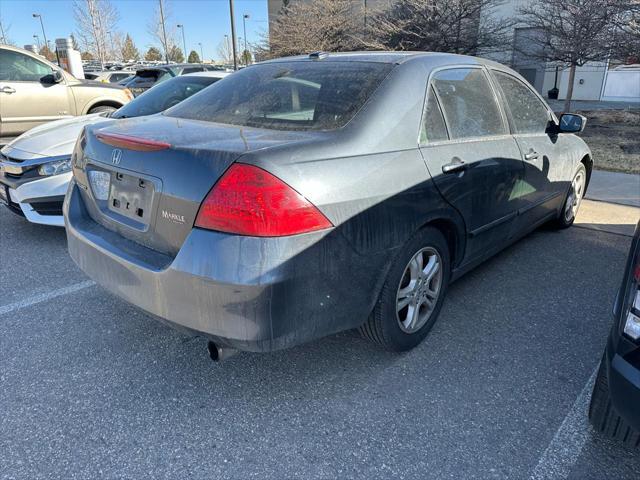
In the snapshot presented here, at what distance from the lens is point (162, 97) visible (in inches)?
218

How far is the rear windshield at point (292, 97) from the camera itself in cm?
245

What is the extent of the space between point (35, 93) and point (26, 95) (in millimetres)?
134

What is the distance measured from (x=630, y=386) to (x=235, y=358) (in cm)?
187

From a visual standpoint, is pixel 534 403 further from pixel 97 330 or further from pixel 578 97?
pixel 578 97

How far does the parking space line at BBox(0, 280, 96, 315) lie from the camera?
10.6ft

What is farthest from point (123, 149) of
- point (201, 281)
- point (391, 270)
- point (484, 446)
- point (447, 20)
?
point (447, 20)

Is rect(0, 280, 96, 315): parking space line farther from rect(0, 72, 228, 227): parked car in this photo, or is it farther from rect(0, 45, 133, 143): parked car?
rect(0, 45, 133, 143): parked car

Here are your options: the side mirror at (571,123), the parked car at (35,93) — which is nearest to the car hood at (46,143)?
the parked car at (35,93)

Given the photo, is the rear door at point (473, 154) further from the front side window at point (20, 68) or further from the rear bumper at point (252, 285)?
the front side window at point (20, 68)

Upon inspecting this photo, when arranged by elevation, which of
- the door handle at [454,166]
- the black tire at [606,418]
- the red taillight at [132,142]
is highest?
the red taillight at [132,142]

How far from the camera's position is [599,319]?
10.3 feet

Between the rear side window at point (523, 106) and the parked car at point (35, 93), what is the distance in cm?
636

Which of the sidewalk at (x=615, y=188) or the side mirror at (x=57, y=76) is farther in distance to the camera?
the side mirror at (x=57, y=76)

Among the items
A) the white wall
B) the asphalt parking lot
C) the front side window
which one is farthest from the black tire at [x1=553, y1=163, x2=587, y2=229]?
the white wall
